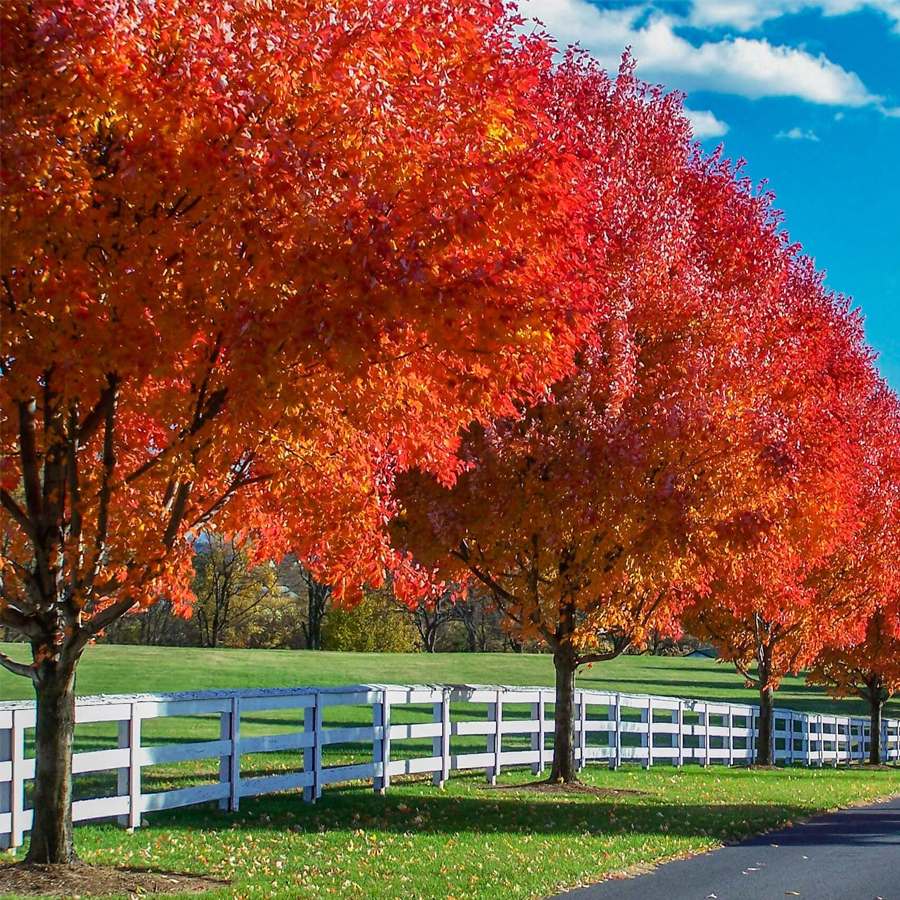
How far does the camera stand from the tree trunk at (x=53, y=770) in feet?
30.2

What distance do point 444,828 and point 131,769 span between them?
3453 mm

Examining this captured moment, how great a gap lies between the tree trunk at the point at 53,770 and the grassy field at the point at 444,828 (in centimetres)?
83

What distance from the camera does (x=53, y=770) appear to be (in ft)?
30.3

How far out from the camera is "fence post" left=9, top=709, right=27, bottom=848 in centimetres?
1041

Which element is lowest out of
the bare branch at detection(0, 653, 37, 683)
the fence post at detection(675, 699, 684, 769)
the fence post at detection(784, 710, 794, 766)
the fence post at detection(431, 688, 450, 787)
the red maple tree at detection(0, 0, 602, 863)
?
the fence post at detection(784, 710, 794, 766)

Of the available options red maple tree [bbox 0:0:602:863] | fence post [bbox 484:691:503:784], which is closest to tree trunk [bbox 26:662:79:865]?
red maple tree [bbox 0:0:602:863]

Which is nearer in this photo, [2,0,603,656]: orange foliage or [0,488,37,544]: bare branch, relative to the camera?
[2,0,603,656]: orange foliage

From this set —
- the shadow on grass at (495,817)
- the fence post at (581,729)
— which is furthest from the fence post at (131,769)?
the fence post at (581,729)

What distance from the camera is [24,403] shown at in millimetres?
8930

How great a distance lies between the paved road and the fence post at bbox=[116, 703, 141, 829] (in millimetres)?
4456

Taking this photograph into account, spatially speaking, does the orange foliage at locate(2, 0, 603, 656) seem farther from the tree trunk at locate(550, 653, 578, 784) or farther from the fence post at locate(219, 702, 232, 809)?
the tree trunk at locate(550, 653, 578, 784)

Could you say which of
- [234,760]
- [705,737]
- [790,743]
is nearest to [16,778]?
[234,760]

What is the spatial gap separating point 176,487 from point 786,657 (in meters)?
21.3

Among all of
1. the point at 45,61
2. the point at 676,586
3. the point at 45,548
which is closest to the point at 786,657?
the point at 676,586
